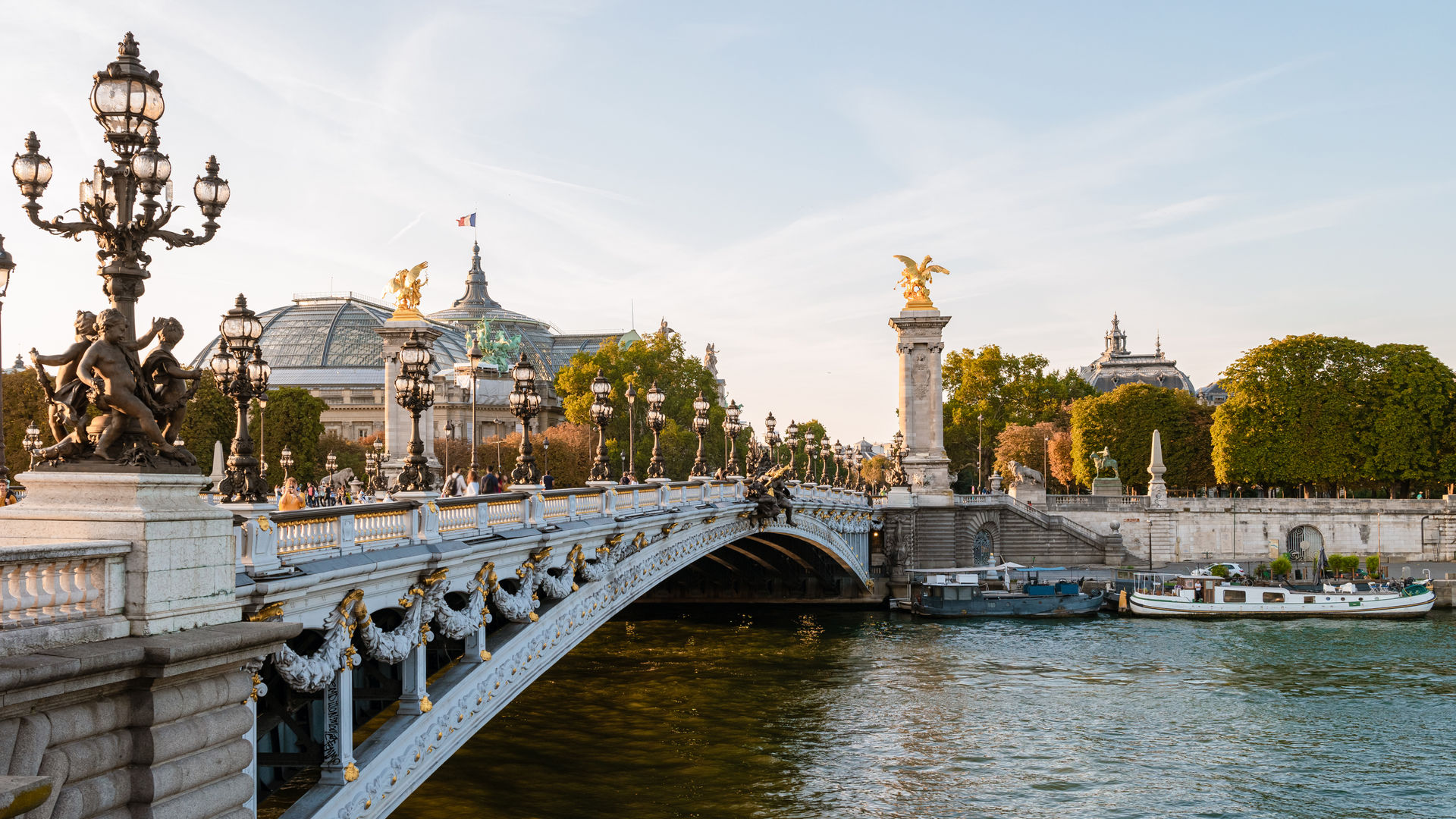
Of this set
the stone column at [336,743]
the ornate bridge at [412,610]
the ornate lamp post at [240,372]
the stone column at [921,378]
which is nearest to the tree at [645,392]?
the stone column at [921,378]

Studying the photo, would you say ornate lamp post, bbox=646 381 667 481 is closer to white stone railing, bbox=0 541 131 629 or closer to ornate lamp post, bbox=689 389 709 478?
ornate lamp post, bbox=689 389 709 478

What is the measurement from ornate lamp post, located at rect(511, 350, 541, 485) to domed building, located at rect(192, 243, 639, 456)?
6391cm

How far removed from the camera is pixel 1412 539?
60344 mm

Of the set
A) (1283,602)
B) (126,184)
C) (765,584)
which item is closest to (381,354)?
(765,584)

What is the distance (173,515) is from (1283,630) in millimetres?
40720

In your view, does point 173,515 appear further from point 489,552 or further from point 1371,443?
point 1371,443

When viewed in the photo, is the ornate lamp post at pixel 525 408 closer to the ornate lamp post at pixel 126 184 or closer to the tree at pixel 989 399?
the ornate lamp post at pixel 126 184

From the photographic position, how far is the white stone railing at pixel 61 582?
7.11 meters

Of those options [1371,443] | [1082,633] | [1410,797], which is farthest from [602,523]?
[1371,443]

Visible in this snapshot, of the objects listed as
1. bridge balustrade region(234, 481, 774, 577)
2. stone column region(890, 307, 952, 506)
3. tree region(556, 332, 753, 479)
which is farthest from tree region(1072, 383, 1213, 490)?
bridge balustrade region(234, 481, 774, 577)

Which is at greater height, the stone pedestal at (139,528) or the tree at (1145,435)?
the tree at (1145,435)

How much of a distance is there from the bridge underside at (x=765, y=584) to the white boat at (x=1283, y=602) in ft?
→ 36.5

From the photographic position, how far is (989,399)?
92562 mm

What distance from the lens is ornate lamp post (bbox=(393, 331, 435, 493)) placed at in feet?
50.0
